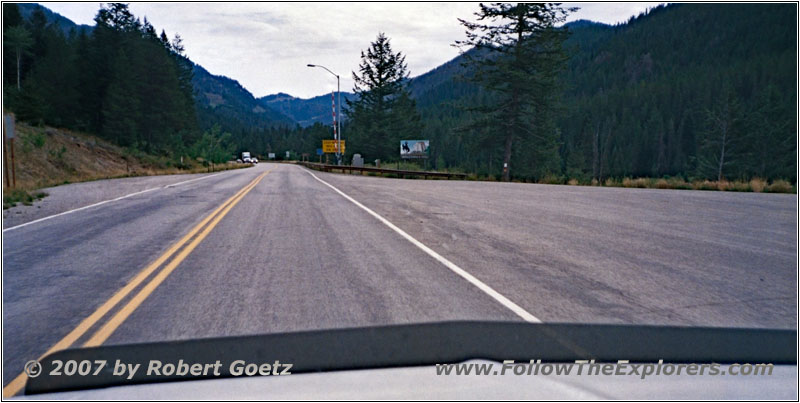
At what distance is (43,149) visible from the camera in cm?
3341

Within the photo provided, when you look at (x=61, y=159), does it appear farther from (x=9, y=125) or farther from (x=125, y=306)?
(x=125, y=306)

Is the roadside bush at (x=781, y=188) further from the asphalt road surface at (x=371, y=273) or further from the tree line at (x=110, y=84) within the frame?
the tree line at (x=110, y=84)

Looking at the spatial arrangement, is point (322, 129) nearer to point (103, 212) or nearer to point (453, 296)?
point (103, 212)

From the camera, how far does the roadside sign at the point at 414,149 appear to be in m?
48.7

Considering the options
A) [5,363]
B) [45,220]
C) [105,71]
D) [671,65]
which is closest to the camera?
[5,363]

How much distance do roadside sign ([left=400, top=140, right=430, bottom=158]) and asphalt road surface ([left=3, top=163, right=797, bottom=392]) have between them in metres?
37.0

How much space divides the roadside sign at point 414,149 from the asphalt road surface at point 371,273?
37.0 m

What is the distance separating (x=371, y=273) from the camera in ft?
19.9

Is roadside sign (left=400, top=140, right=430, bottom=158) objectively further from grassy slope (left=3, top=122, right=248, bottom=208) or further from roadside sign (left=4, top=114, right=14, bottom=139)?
roadside sign (left=4, top=114, right=14, bottom=139)

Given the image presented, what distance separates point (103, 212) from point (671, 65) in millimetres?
227508

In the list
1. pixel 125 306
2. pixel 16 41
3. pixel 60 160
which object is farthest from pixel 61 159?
pixel 16 41

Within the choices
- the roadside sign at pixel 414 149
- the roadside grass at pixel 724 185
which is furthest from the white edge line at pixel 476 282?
the roadside sign at pixel 414 149

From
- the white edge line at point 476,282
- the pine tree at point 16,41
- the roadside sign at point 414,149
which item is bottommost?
the white edge line at point 476,282

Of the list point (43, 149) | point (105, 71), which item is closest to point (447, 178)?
point (43, 149)
